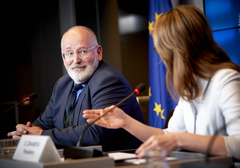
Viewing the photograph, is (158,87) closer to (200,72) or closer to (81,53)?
(81,53)

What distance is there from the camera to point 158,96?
3.56 meters

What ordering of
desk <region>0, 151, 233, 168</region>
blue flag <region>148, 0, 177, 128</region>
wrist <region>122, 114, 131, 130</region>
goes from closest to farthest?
1. desk <region>0, 151, 233, 168</region>
2. wrist <region>122, 114, 131, 130</region>
3. blue flag <region>148, 0, 177, 128</region>

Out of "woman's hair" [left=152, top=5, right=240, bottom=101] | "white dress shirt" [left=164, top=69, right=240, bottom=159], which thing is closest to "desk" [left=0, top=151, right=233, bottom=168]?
"white dress shirt" [left=164, top=69, right=240, bottom=159]

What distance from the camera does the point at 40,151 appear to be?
3.59 ft

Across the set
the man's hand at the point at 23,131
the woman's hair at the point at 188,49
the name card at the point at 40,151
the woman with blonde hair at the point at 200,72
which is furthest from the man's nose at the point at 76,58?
the name card at the point at 40,151

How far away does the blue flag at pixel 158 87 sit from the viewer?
3.50 meters

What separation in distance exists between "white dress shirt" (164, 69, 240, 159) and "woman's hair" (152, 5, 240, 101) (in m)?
0.04

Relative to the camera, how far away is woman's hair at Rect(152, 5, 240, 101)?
4.64 feet

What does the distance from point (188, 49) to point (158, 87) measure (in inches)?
85.8

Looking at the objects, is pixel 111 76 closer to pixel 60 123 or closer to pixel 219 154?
pixel 60 123

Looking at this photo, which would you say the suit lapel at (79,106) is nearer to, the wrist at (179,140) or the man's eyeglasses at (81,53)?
the man's eyeglasses at (81,53)

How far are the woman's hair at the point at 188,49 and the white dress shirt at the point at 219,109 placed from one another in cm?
4

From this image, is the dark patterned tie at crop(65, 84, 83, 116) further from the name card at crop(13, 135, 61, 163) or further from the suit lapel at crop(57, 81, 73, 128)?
the name card at crop(13, 135, 61, 163)

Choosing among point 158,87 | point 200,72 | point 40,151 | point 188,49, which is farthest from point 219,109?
point 158,87
